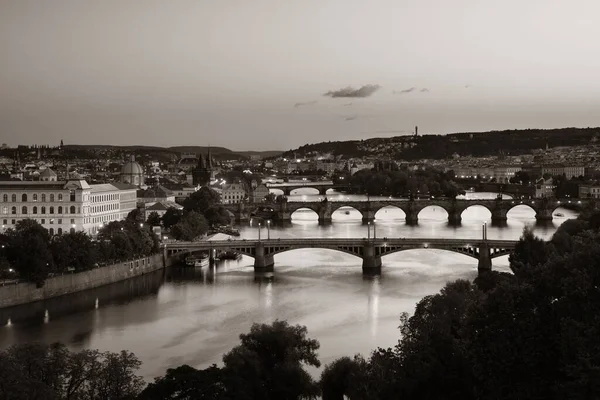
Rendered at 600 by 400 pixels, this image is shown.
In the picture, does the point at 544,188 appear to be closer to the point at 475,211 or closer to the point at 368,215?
the point at 475,211

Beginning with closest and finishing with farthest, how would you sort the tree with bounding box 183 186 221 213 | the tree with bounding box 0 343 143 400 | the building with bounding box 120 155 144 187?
the tree with bounding box 0 343 143 400 < the tree with bounding box 183 186 221 213 < the building with bounding box 120 155 144 187

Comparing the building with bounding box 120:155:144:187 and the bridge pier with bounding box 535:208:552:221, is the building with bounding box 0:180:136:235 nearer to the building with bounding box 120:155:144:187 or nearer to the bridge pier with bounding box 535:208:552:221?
the building with bounding box 120:155:144:187

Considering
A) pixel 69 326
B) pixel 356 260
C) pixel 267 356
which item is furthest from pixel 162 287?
pixel 267 356

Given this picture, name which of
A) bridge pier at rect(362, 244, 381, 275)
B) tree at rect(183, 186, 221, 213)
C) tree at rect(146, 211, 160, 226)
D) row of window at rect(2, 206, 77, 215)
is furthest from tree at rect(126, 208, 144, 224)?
bridge pier at rect(362, 244, 381, 275)

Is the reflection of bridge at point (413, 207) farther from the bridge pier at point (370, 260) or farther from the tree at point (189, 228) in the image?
the bridge pier at point (370, 260)

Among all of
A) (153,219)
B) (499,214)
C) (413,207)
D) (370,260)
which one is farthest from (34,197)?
(499,214)
